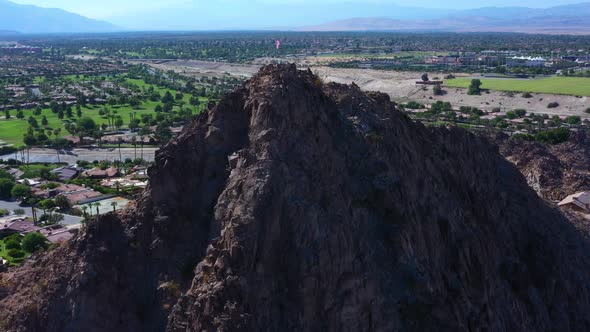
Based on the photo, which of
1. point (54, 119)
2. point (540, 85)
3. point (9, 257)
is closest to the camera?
point (9, 257)

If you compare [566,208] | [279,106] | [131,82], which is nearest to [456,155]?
[279,106]

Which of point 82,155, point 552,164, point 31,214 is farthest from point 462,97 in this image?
point 31,214

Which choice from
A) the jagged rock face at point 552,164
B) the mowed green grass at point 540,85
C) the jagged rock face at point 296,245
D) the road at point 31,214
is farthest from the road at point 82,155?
the mowed green grass at point 540,85

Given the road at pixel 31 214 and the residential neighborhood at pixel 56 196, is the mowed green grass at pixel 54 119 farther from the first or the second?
the road at pixel 31 214

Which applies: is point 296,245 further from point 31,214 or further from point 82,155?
point 82,155

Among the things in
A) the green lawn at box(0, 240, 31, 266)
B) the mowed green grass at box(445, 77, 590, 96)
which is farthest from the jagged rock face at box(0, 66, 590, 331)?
the mowed green grass at box(445, 77, 590, 96)

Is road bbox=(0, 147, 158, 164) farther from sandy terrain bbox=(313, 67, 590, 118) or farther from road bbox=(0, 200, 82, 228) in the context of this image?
sandy terrain bbox=(313, 67, 590, 118)

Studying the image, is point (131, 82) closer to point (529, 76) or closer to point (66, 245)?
point (529, 76)
